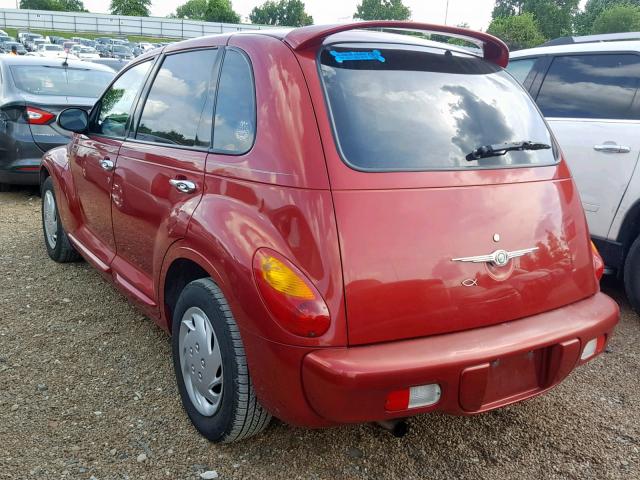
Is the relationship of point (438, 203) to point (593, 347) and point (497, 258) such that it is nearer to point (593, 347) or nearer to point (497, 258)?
point (497, 258)

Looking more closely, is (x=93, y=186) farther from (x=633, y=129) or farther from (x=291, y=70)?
(x=633, y=129)

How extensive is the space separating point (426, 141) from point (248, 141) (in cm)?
70

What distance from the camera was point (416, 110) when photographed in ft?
7.51

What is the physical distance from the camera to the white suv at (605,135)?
385 cm

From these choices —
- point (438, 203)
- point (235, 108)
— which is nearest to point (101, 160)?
point (235, 108)

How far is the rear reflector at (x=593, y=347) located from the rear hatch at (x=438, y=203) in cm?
19

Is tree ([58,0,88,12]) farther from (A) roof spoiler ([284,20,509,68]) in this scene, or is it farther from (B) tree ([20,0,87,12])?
(A) roof spoiler ([284,20,509,68])

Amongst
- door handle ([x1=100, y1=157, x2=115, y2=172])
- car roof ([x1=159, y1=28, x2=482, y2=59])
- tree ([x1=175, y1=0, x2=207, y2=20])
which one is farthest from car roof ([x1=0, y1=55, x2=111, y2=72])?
tree ([x1=175, y1=0, x2=207, y2=20])

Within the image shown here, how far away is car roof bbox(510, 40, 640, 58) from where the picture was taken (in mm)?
4107

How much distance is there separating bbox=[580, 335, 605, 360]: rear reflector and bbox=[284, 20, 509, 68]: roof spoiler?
4.41 ft

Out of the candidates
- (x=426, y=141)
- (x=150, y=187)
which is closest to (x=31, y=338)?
(x=150, y=187)

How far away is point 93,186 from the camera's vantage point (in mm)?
3660

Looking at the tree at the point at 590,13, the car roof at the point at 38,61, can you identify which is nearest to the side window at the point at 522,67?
the car roof at the point at 38,61

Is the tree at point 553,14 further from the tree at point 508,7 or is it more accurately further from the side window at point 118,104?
the side window at point 118,104
